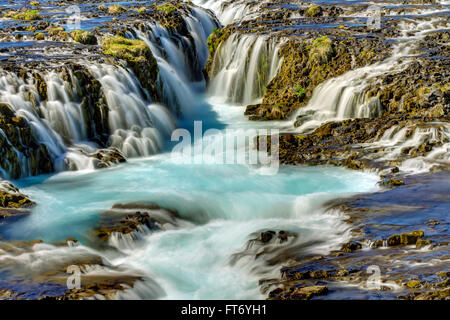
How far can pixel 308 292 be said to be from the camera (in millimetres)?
8680

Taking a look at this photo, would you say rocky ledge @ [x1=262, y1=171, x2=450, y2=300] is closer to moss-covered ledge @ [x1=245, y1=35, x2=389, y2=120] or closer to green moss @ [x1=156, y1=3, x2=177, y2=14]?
moss-covered ledge @ [x1=245, y1=35, x2=389, y2=120]

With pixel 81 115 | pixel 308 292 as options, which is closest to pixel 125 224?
pixel 308 292

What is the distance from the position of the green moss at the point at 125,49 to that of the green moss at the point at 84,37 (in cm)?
147

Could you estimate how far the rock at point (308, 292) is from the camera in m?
8.57

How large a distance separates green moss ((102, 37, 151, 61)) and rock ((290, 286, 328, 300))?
15561 millimetres

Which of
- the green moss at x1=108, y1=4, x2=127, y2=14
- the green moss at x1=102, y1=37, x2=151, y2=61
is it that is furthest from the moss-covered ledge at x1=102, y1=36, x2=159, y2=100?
the green moss at x1=108, y1=4, x2=127, y2=14

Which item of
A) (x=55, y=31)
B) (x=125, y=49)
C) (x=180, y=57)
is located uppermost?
(x=55, y=31)

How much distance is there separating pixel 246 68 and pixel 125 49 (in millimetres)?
6323

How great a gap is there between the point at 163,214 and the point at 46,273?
3.86 m

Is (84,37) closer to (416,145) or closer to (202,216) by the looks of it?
(202,216)

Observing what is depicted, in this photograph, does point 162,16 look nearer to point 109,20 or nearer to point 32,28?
point 109,20

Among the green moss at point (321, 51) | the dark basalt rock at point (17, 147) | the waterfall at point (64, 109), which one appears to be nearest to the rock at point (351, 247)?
the dark basalt rock at point (17, 147)

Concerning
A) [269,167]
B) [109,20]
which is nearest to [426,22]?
[269,167]

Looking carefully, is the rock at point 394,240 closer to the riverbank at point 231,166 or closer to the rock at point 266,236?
the riverbank at point 231,166
